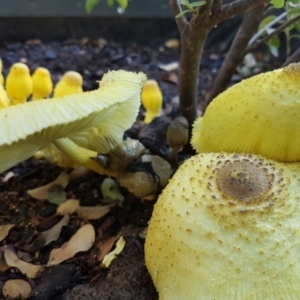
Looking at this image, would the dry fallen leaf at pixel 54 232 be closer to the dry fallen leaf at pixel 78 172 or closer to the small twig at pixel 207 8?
the dry fallen leaf at pixel 78 172

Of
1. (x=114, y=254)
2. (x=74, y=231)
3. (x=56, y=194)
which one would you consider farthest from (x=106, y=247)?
(x=56, y=194)

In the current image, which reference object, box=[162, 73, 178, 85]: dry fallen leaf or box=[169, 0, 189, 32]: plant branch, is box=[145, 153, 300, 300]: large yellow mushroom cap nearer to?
box=[169, 0, 189, 32]: plant branch

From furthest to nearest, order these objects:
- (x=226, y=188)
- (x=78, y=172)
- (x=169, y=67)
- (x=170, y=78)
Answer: (x=169, y=67), (x=170, y=78), (x=78, y=172), (x=226, y=188)

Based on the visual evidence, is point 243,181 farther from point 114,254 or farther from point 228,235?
point 114,254

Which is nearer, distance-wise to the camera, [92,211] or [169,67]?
[92,211]

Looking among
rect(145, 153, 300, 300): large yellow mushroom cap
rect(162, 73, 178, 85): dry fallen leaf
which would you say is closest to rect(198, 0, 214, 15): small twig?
rect(145, 153, 300, 300): large yellow mushroom cap

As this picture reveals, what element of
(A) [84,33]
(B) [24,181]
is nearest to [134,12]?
(A) [84,33]

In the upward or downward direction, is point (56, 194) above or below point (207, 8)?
below
